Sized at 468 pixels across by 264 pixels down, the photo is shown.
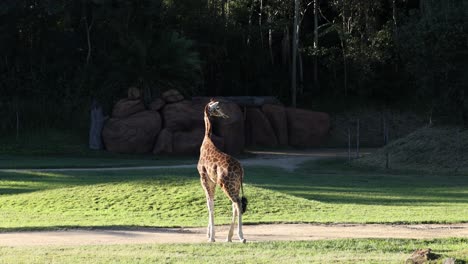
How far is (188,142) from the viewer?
40.9 meters

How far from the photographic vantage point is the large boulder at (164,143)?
41.0m

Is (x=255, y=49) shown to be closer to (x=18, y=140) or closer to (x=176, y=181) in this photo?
(x=18, y=140)

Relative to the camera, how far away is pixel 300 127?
47906mm

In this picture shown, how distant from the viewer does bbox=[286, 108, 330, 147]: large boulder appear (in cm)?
4775

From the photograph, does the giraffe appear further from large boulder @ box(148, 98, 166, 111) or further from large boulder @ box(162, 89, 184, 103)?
large boulder @ box(162, 89, 184, 103)

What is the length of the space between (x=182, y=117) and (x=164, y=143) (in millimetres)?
1560

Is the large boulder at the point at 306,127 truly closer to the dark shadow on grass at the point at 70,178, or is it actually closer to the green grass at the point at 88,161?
the green grass at the point at 88,161

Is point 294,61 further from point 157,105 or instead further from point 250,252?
point 250,252

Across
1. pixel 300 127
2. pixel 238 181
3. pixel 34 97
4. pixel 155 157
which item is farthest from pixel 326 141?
pixel 238 181

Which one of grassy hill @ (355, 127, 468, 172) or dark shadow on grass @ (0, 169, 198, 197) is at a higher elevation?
grassy hill @ (355, 127, 468, 172)

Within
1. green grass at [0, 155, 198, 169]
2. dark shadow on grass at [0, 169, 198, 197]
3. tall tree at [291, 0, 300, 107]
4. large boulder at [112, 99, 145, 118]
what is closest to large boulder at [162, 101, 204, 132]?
large boulder at [112, 99, 145, 118]

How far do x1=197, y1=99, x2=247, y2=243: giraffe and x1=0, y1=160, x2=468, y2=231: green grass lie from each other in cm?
307

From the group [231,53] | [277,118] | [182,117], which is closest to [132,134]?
[182,117]

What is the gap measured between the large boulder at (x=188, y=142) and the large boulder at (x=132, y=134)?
1131 mm
